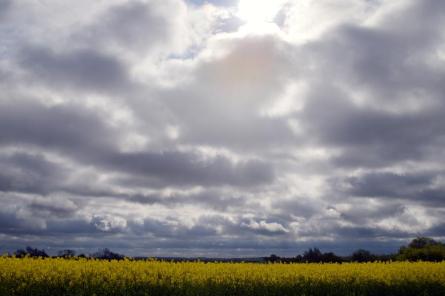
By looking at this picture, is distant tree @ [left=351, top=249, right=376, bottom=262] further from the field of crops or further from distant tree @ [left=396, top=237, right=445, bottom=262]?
the field of crops

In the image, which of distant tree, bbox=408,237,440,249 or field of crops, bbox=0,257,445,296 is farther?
distant tree, bbox=408,237,440,249

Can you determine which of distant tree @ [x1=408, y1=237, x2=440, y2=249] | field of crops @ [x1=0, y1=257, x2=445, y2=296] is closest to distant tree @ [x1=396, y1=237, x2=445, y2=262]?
distant tree @ [x1=408, y1=237, x2=440, y2=249]

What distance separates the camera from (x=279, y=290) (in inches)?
795

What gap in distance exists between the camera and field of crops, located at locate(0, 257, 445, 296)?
57.9 ft

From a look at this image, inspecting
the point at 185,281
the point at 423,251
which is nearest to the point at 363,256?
the point at 423,251

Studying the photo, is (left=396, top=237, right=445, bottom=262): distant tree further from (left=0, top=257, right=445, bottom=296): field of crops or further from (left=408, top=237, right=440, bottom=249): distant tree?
(left=0, top=257, right=445, bottom=296): field of crops

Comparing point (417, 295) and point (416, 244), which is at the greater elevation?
point (416, 244)

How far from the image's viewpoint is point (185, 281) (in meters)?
19.0

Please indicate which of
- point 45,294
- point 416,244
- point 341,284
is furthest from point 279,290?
point 416,244

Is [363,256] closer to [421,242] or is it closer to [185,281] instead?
[421,242]

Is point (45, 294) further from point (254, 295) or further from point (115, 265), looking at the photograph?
point (254, 295)

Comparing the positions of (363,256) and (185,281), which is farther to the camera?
(363,256)

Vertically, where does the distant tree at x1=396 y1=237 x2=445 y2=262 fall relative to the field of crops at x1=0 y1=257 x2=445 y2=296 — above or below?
above

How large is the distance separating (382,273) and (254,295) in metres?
8.56
